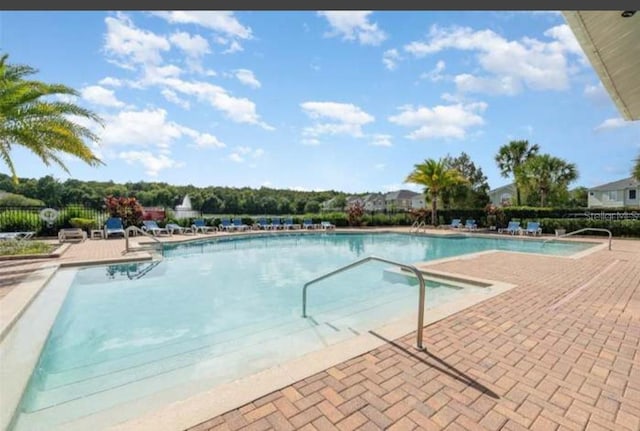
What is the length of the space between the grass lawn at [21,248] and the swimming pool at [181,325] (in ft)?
7.62

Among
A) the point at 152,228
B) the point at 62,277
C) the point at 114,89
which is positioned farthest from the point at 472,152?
the point at 62,277

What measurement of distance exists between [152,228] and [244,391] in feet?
50.5

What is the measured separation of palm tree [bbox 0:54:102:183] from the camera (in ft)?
25.1

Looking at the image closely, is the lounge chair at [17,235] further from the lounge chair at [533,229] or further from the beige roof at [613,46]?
the lounge chair at [533,229]

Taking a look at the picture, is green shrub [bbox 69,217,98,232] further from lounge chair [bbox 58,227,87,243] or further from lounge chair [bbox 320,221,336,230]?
lounge chair [bbox 320,221,336,230]

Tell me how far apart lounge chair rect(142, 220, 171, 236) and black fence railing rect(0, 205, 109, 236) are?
1.84 metres

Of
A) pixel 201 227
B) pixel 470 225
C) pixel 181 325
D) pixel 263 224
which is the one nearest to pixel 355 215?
pixel 263 224

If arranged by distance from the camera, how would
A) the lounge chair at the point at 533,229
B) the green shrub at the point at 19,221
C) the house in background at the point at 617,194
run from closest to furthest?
the green shrub at the point at 19,221
the lounge chair at the point at 533,229
the house in background at the point at 617,194

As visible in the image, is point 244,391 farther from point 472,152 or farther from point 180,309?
point 472,152

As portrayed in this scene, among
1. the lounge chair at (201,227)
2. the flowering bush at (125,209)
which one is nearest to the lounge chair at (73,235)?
the flowering bush at (125,209)

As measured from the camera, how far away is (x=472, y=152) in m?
34.9

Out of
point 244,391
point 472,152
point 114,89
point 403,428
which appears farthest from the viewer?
point 472,152

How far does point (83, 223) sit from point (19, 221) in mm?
2209

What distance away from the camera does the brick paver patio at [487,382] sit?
2287mm
